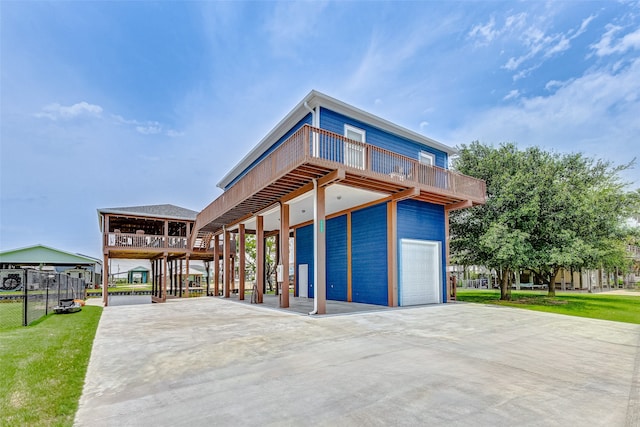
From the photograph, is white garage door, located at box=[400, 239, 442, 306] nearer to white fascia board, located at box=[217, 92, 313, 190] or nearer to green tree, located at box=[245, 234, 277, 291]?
white fascia board, located at box=[217, 92, 313, 190]

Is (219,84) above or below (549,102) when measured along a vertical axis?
above

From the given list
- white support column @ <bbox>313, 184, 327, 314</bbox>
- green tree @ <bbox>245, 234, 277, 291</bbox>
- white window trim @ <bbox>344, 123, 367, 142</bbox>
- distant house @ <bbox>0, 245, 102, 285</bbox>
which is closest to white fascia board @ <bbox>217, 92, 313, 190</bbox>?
white window trim @ <bbox>344, 123, 367, 142</bbox>

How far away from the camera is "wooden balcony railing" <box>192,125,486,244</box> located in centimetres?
964

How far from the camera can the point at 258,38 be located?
18.1 m

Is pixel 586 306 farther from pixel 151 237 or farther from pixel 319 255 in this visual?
pixel 151 237

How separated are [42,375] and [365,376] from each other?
4.27 m

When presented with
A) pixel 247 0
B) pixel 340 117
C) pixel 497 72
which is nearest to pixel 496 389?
pixel 340 117

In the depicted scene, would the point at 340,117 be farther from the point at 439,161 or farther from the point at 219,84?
the point at 219,84

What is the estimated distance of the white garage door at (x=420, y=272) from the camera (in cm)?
1282

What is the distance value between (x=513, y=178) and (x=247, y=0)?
14.9 meters

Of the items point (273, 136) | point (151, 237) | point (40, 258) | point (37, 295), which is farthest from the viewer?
point (40, 258)

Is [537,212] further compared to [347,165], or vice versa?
[537,212]

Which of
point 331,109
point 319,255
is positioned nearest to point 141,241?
point 319,255

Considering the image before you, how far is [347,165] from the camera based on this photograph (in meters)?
10.1
